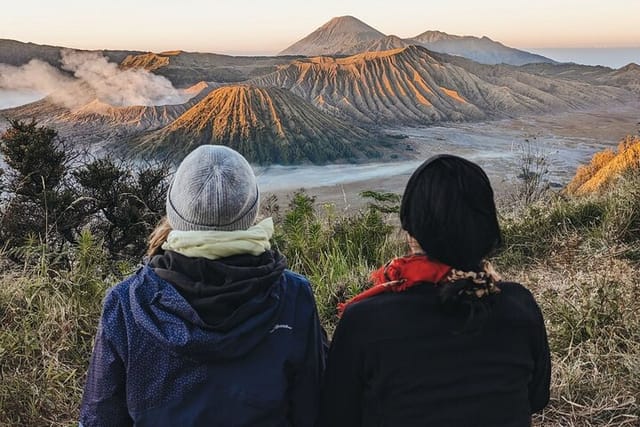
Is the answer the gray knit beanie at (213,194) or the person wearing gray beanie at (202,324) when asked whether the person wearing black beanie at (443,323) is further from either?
the gray knit beanie at (213,194)

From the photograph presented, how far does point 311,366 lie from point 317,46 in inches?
3047

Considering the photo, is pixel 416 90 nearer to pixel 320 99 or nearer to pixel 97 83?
pixel 320 99

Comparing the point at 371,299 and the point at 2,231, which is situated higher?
the point at 371,299

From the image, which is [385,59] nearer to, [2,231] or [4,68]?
[4,68]

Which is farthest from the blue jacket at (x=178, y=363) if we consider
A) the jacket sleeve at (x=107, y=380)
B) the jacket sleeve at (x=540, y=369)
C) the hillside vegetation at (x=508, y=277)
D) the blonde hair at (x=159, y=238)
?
the hillside vegetation at (x=508, y=277)

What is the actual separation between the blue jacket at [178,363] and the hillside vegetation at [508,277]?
3.48ft

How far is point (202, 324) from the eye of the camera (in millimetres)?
995

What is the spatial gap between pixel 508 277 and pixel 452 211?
2712 mm

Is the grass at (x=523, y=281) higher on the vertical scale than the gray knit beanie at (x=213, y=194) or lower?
lower

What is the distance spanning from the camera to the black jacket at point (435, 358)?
0.99 m

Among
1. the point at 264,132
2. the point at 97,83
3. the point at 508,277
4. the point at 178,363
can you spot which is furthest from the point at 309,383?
the point at 97,83

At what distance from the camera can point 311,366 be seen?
117cm

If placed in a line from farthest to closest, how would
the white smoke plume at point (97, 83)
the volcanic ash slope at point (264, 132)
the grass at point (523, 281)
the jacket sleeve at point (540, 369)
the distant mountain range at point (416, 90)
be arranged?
1. the distant mountain range at point (416, 90)
2. the white smoke plume at point (97, 83)
3. the volcanic ash slope at point (264, 132)
4. the grass at point (523, 281)
5. the jacket sleeve at point (540, 369)

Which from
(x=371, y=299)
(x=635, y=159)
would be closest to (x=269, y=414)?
(x=371, y=299)
